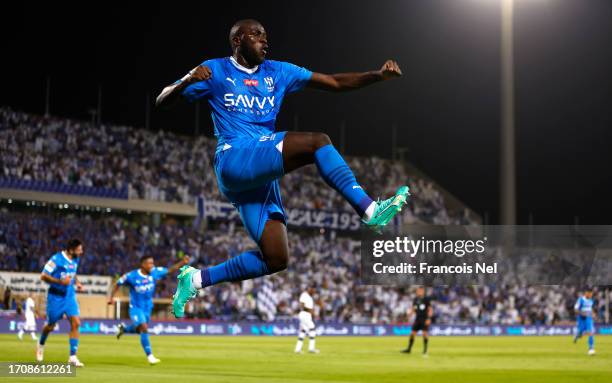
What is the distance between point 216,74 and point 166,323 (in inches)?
1431

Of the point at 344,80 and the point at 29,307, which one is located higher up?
the point at 344,80

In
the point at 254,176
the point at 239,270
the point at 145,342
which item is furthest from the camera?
the point at 145,342

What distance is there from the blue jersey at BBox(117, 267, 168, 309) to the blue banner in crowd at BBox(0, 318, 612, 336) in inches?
492

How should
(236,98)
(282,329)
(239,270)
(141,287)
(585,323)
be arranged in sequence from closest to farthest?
(236,98) < (239,270) < (141,287) < (585,323) < (282,329)

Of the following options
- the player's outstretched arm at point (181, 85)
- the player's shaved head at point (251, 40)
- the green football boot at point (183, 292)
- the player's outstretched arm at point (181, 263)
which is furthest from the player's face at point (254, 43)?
the player's outstretched arm at point (181, 263)

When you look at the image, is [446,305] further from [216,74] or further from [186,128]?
[216,74]

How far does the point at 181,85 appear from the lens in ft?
26.7

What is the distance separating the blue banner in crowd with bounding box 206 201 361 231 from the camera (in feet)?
174

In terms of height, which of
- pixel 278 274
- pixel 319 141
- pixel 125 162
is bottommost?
pixel 278 274

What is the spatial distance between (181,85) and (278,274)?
42225mm

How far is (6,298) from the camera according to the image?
126 ft

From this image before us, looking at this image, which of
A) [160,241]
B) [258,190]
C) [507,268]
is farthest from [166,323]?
[258,190]

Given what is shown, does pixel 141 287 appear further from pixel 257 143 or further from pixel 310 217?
pixel 310 217

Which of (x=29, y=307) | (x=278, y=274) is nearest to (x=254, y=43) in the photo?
(x=29, y=307)
